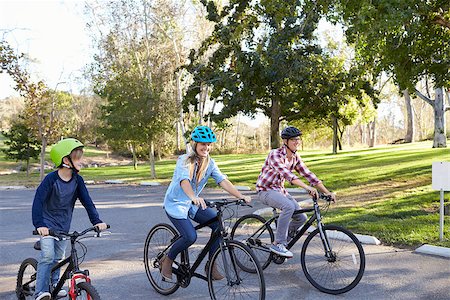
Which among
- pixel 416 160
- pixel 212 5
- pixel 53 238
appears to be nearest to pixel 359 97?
pixel 416 160

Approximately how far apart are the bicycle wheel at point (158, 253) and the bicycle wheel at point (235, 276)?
761 millimetres

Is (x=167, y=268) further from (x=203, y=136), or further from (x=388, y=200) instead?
(x=388, y=200)

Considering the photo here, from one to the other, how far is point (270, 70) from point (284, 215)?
1351 cm

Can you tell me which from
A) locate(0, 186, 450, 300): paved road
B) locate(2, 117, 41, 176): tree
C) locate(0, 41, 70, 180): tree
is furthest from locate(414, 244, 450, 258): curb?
locate(2, 117, 41, 176): tree

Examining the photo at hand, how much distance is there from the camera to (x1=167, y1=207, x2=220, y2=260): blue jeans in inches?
201

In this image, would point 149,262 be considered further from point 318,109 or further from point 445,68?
point 318,109

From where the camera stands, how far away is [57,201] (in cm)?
455

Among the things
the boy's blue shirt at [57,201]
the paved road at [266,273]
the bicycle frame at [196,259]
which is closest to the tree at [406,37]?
the paved road at [266,273]

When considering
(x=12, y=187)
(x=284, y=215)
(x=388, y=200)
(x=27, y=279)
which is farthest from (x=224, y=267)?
(x=12, y=187)

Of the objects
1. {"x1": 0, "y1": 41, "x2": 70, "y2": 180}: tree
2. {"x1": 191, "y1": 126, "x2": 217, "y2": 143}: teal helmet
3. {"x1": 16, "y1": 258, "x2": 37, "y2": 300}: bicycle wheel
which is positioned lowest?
{"x1": 16, "y1": 258, "x2": 37, "y2": 300}: bicycle wheel

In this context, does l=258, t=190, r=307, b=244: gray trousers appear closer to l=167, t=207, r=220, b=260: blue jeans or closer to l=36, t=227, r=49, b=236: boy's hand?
l=167, t=207, r=220, b=260: blue jeans

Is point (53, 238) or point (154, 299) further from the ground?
point (53, 238)

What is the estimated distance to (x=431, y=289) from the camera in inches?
219

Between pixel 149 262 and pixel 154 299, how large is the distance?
560 millimetres
